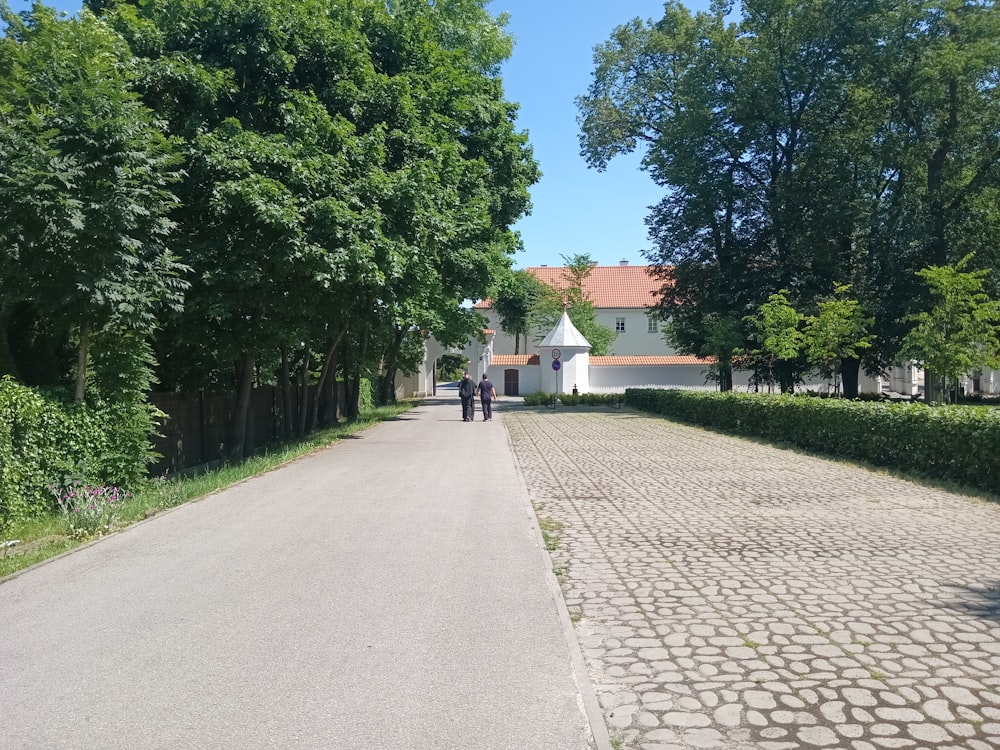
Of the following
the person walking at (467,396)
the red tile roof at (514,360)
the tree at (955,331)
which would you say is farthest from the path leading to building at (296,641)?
the red tile roof at (514,360)

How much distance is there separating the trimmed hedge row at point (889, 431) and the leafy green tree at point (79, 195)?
1218 centimetres

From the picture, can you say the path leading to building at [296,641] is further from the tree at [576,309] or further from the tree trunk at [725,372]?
the tree at [576,309]

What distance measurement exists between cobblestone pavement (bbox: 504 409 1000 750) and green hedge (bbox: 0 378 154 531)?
19.5 feet

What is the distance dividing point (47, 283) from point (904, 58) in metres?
32.1

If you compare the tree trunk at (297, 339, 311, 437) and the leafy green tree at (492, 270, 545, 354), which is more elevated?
the leafy green tree at (492, 270, 545, 354)

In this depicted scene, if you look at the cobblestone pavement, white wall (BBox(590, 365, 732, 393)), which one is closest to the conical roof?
white wall (BBox(590, 365, 732, 393))

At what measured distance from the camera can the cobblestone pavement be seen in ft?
12.7

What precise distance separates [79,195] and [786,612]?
9614mm

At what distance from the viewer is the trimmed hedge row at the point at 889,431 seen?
37.3 feet

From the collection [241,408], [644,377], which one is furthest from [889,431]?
[644,377]

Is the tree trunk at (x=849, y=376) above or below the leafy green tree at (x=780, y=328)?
below

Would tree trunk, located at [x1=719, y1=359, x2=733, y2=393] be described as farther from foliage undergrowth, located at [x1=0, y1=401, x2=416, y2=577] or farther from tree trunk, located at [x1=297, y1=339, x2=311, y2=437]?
foliage undergrowth, located at [x1=0, y1=401, x2=416, y2=577]

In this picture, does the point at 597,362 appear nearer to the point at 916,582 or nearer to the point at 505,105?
the point at 505,105

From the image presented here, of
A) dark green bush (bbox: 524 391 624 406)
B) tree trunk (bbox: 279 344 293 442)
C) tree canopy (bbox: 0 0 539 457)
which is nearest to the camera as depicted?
tree canopy (bbox: 0 0 539 457)
